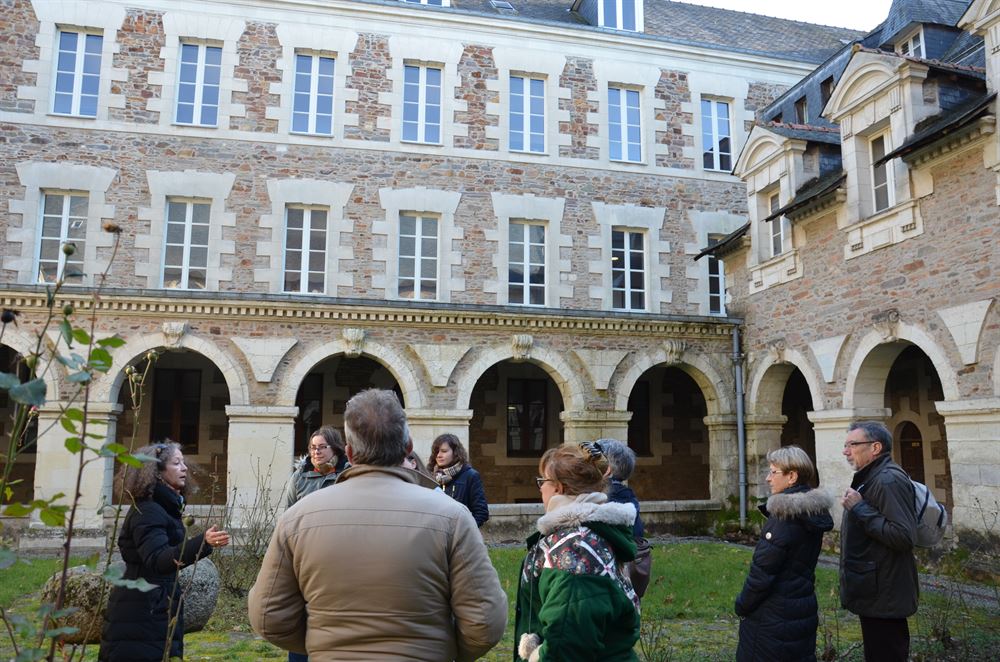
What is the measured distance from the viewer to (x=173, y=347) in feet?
38.6

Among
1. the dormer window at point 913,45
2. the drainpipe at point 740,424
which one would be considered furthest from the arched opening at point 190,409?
the dormer window at point 913,45

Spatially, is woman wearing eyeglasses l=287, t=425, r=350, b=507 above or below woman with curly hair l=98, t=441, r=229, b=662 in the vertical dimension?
above

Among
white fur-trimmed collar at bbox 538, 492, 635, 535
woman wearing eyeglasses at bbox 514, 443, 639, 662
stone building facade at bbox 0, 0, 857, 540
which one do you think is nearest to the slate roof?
stone building facade at bbox 0, 0, 857, 540

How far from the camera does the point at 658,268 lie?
14.8m

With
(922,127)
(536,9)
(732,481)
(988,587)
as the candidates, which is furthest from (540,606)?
(536,9)

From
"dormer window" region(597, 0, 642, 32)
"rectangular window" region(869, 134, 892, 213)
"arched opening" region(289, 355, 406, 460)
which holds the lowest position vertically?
"arched opening" region(289, 355, 406, 460)

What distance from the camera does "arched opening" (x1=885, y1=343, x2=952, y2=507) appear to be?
41.9 feet

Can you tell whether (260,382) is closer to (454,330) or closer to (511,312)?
(454,330)

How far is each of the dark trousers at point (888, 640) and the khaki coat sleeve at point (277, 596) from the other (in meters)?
3.05

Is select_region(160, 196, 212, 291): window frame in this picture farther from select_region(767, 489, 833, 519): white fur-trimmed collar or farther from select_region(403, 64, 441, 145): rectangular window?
select_region(767, 489, 833, 519): white fur-trimmed collar

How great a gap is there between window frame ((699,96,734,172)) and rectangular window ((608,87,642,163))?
1.30 metres

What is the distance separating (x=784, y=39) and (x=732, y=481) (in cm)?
1031

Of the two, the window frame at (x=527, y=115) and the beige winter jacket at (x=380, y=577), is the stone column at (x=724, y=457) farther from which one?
the beige winter jacket at (x=380, y=577)

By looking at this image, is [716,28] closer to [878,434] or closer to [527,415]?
[527,415]
